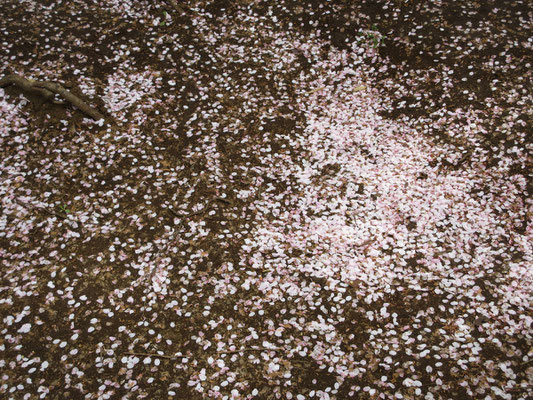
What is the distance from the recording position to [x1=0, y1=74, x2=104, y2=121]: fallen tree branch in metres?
9.12

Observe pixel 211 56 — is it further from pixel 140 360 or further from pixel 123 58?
pixel 140 360

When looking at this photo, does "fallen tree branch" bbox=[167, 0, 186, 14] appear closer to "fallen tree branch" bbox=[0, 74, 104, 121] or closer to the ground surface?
the ground surface

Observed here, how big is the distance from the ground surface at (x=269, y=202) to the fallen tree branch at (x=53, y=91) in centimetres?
27

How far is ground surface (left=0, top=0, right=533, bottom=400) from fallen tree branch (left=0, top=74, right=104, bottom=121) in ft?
0.89

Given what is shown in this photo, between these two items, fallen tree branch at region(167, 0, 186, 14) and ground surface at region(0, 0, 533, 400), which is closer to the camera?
ground surface at region(0, 0, 533, 400)

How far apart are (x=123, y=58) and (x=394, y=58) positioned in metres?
7.60

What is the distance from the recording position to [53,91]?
30.1 feet

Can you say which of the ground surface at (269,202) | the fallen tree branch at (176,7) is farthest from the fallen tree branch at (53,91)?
the fallen tree branch at (176,7)

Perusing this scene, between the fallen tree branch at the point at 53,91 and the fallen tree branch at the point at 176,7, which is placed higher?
the fallen tree branch at the point at 176,7

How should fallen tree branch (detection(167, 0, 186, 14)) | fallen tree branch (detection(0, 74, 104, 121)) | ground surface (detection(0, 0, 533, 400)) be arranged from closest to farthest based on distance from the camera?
1. ground surface (detection(0, 0, 533, 400))
2. fallen tree branch (detection(0, 74, 104, 121))
3. fallen tree branch (detection(167, 0, 186, 14))

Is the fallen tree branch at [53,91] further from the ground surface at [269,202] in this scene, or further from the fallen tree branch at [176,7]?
the fallen tree branch at [176,7]

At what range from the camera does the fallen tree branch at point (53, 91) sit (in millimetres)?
9125

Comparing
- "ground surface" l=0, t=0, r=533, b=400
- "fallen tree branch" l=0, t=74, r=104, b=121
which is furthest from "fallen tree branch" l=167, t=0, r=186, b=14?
"fallen tree branch" l=0, t=74, r=104, b=121

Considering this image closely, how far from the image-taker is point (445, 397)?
5215mm
